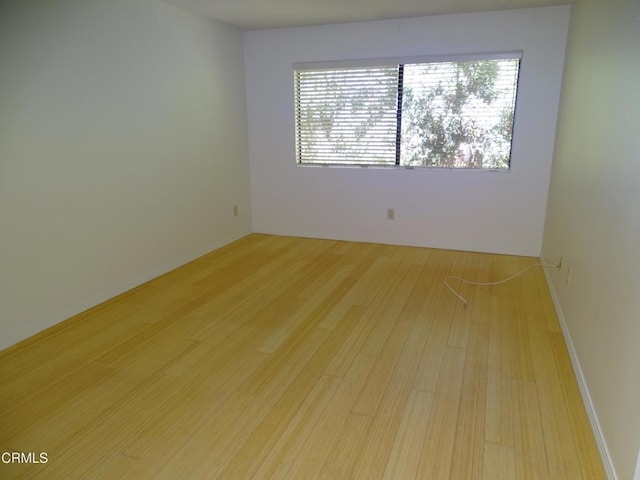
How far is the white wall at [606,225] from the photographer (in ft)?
5.07

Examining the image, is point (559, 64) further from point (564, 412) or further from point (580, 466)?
point (580, 466)

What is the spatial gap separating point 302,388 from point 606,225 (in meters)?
1.61

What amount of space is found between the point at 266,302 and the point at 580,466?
83.4 inches

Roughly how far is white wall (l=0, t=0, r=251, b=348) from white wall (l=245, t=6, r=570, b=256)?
21.6 inches

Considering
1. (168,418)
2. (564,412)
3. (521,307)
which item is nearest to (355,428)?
(168,418)

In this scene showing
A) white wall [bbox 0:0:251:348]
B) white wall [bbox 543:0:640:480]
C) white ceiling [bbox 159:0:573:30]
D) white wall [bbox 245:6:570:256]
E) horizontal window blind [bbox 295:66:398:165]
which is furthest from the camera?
horizontal window blind [bbox 295:66:398:165]

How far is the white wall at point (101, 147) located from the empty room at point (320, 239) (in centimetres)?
2

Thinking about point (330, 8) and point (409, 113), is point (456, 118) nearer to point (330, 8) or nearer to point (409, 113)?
point (409, 113)

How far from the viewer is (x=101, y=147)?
3.11 meters

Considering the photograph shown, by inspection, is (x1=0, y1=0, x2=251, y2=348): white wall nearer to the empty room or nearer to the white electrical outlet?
the empty room

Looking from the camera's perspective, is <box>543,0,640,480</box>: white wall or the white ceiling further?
the white ceiling

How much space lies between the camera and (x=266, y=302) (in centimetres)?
321

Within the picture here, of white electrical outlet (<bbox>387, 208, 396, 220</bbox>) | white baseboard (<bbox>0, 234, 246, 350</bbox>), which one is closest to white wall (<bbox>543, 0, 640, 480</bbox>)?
white electrical outlet (<bbox>387, 208, 396, 220</bbox>)

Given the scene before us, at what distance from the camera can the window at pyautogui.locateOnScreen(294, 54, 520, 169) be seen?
4125 millimetres
